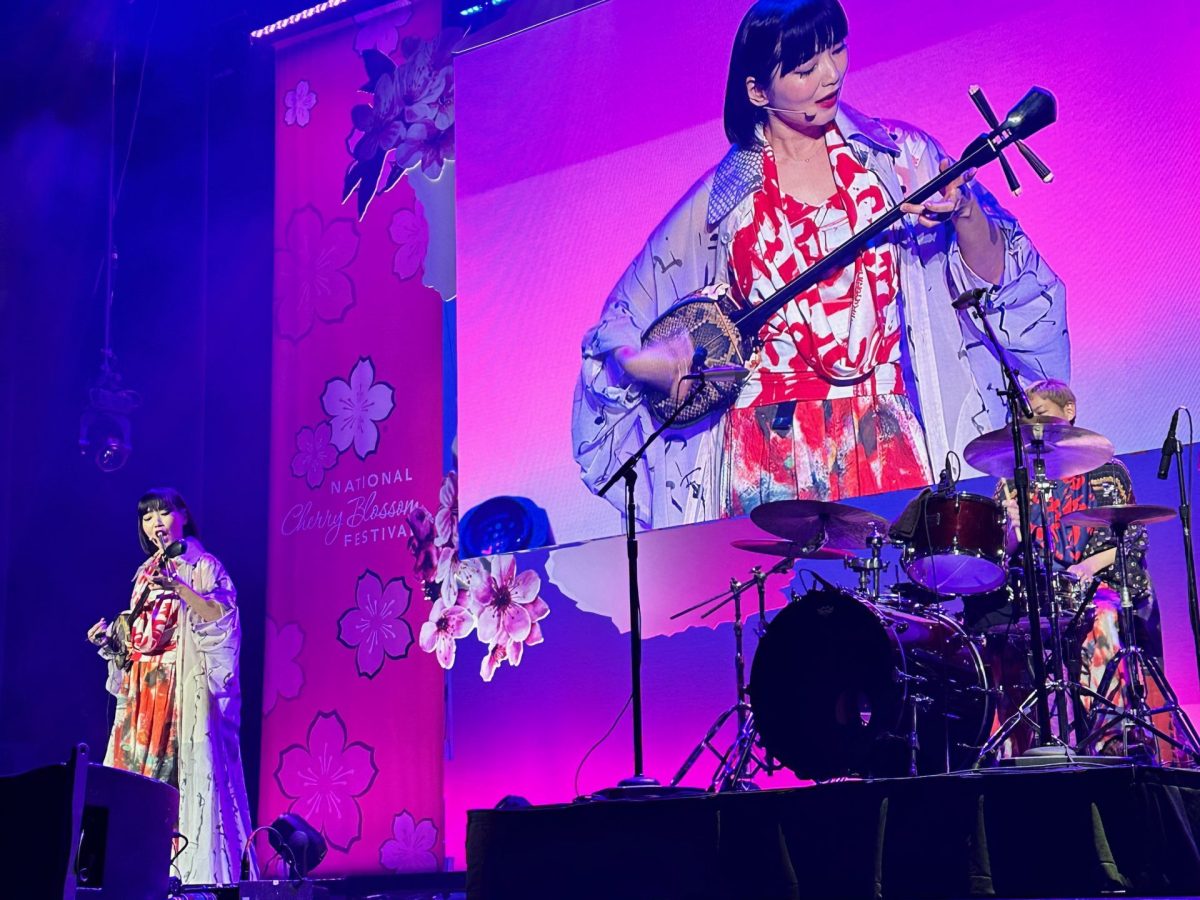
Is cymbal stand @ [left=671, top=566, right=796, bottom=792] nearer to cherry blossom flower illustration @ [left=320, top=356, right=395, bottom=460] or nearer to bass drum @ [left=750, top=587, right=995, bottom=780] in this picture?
bass drum @ [left=750, top=587, right=995, bottom=780]

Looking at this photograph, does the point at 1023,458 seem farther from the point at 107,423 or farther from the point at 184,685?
the point at 107,423

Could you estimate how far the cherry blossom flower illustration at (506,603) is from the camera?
6324 mm


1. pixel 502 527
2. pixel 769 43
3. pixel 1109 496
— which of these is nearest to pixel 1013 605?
pixel 1109 496

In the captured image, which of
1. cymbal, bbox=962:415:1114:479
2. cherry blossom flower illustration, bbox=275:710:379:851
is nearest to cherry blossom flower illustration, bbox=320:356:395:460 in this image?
cherry blossom flower illustration, bbox=275:710:379:851

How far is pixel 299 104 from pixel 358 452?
197 centimetres

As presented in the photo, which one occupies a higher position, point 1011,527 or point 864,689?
point 1011,527

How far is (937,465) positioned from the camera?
538 centimetres

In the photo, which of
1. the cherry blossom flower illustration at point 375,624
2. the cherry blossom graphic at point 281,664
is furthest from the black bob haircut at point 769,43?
the cherry blossom graphic at point 281,664

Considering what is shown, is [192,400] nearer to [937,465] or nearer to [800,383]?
[800,383]

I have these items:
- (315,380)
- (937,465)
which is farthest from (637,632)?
(315,380)

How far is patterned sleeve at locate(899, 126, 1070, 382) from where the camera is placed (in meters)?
5.27

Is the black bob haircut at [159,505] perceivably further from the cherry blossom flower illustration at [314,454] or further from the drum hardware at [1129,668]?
the drum hardware at [1129,668]

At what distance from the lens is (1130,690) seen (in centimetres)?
430

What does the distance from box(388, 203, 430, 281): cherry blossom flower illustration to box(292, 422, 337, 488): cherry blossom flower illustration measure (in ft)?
2.85
